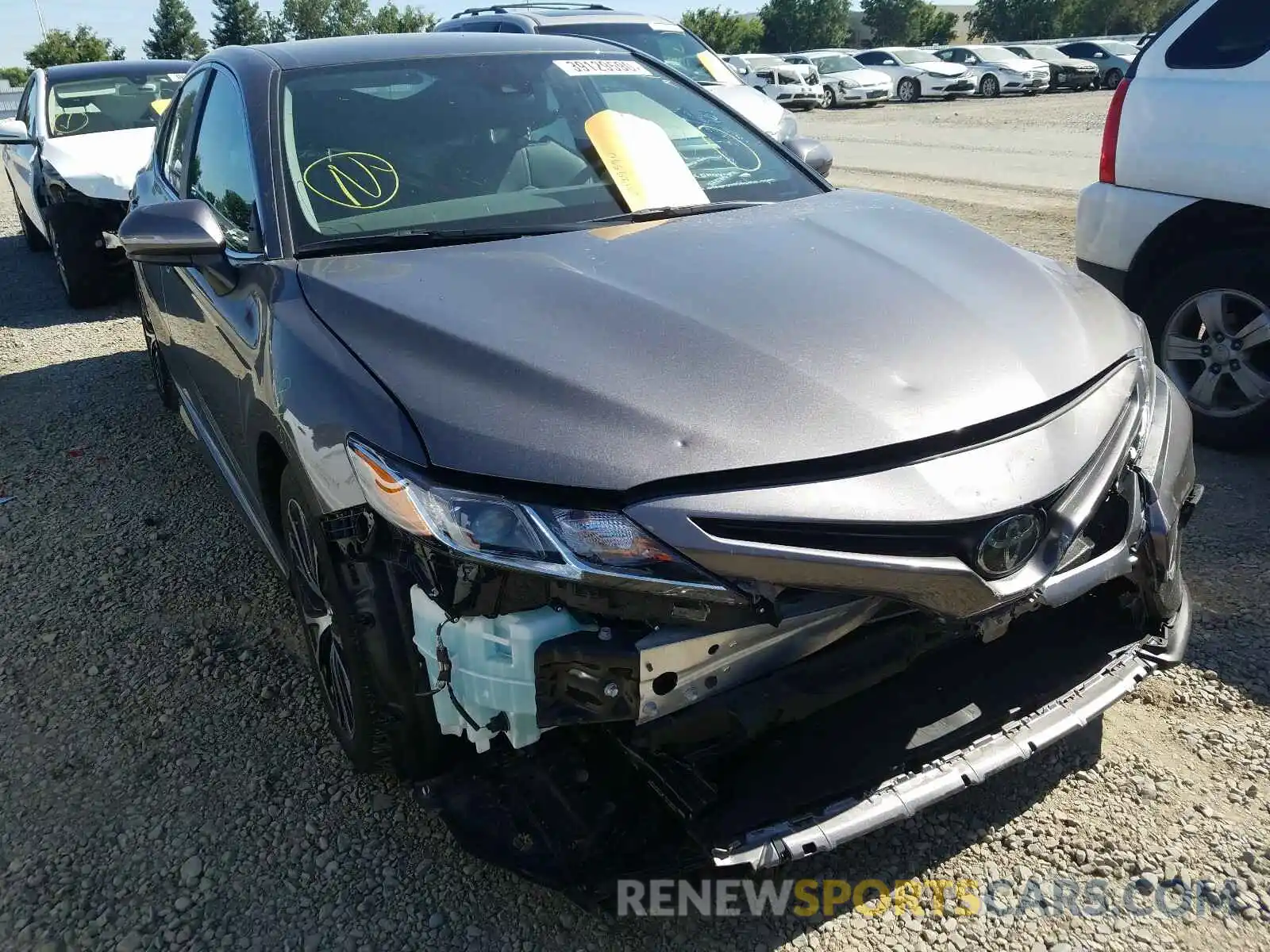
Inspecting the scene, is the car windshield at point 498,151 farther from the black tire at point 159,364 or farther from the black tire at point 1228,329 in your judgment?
the black tire at point 159,364

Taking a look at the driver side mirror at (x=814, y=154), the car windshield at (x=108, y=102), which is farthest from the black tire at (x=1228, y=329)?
the car windshield at (x=108, y=102)

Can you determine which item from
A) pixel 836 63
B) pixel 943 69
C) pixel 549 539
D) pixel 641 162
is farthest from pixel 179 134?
pixel 943 69

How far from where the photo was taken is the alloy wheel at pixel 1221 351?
3.84m

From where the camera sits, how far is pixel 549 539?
1739 mm

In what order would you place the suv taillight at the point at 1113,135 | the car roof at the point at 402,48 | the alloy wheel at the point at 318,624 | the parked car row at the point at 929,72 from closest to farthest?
the alloy wheel at the point at 318,624, the car roof at the point at 402,48, the suv taillight at the point at 1113,135, the parked car row at the point at 929,72

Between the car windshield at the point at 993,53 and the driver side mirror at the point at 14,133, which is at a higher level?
the driver side mirror at the point at 14,133

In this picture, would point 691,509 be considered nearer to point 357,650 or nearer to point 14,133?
point 357,650

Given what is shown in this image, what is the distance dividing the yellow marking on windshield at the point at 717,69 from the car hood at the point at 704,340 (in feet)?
22.8

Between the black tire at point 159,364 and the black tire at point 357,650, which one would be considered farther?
the black tire at point 159,364

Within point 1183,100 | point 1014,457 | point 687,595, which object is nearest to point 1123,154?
point 1183,100

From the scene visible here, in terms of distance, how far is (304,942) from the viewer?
6.85 ft

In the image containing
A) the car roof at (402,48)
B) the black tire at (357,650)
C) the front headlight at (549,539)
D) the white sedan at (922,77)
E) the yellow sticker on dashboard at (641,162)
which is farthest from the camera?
the white sedan at (922,77)

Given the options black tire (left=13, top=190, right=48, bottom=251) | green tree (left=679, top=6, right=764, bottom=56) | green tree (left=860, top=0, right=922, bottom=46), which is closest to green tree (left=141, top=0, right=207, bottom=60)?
green tree (left=679, top=6, right=764, bottom=56)

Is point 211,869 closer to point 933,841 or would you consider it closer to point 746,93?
point 933,841
